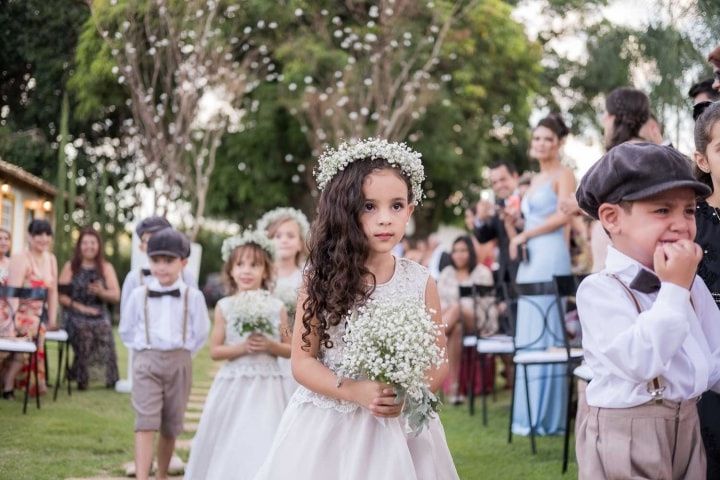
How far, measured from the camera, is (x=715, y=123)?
3.11m

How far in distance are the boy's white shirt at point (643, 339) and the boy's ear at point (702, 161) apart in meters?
0.57

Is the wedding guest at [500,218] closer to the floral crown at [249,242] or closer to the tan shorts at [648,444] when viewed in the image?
the floral crown at [249,242]

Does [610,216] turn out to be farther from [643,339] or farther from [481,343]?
[481,343]

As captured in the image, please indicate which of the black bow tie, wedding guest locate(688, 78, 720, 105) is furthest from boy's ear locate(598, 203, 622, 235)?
wedding guest locate(688, 78, 720, 105)

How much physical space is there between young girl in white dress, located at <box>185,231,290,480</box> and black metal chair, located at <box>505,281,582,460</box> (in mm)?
1829

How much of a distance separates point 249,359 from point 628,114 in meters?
2.82

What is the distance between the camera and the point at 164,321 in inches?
256

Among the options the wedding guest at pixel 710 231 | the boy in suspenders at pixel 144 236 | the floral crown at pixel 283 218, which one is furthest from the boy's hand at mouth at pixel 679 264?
the boy in suspenders at pixel 144 236

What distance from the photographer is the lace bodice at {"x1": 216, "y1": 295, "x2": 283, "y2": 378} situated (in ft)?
19.9

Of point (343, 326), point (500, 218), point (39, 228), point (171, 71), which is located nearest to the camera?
point (343, 326)

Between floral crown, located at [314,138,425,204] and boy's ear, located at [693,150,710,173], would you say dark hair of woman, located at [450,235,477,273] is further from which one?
boy's ear, located at [693,150,710,173]

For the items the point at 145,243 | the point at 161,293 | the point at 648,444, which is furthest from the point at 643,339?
the point at 145,243

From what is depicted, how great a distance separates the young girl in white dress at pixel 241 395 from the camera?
5.81m

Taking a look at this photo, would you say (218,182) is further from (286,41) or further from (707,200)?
(707,200)
